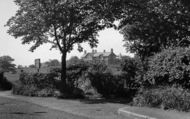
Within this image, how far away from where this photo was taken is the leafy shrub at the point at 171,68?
1358 centimetres

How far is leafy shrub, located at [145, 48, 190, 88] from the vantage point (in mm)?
13578

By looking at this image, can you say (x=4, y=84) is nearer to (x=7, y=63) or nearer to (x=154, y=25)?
(x=154, y=25)

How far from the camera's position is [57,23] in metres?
22.1

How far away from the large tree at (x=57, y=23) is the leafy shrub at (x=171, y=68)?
236 inches

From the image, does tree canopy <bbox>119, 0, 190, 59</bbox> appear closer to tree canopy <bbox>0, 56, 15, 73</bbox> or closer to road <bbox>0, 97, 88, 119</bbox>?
road <bbox>0, 97, 88, 119</bbox>

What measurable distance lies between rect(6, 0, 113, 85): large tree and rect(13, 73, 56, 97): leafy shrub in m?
1.13

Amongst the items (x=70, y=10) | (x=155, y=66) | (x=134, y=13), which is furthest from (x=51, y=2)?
(x=155, y=66)

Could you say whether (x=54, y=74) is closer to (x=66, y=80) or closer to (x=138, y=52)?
(x=66, y=80)

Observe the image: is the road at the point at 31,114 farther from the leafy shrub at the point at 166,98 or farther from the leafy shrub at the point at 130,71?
the leafy shrub at the point at 130,71

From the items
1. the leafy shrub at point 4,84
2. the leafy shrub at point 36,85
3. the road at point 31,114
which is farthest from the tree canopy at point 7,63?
the road at point 31,114

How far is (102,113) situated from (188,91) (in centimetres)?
407

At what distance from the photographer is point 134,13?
815 inches

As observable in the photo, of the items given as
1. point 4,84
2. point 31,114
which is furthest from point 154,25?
point 4,84

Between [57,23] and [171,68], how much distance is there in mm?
10904
